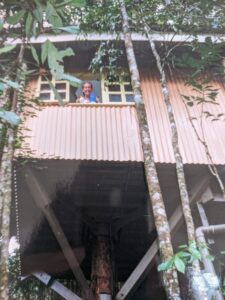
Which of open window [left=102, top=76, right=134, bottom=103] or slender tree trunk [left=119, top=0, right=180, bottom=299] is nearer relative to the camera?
slender tree trunk [left=119, top=0, right=180, bottom=299]

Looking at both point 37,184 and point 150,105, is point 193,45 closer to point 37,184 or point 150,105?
point 150,105

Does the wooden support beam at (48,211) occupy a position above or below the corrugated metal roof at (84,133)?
below

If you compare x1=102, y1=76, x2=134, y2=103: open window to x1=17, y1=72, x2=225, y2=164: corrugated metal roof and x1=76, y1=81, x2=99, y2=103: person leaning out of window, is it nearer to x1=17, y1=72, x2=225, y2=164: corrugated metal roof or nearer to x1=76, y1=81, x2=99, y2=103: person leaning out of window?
x1=76, y1=81, x2=99, y2=103: person leaning out of window

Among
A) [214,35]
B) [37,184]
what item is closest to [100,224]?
[37,184]

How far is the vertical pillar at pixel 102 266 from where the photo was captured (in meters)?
6.54

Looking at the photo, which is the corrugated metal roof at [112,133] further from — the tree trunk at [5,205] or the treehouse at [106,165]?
the tree trunk at [5,205]

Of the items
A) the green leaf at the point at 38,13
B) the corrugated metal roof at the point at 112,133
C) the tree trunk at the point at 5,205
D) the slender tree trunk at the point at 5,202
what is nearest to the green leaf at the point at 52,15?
the green leaf at the point at 38,13

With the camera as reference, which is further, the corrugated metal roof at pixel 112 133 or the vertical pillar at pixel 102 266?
the vertical pillar at pixel 102 266

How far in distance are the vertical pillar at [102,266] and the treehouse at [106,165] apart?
0.06ft

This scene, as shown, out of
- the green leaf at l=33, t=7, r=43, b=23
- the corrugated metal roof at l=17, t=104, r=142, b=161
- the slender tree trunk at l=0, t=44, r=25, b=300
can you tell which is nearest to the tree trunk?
the slender tree trunk at l=0, t=44, r=25, b=300

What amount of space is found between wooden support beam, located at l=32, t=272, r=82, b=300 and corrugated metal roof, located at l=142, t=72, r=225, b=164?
3382 millimetres

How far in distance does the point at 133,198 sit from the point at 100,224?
917mm

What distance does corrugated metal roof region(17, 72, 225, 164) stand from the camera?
5.60 metres

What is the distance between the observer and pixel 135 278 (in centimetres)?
622
